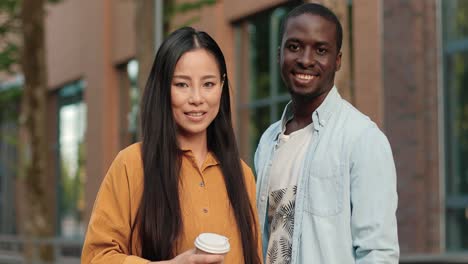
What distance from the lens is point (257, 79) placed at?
54.3ft

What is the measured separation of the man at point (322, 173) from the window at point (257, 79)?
11846 millimetres

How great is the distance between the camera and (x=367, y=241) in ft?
10.4

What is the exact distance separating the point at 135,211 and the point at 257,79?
1353 centimetres

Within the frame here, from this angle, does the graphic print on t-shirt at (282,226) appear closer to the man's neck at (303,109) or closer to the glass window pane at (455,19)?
the man's neck at (303,109)

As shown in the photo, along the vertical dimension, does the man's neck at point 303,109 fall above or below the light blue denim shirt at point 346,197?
above

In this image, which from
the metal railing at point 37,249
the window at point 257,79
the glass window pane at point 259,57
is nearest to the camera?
the metal railing at point 37,249

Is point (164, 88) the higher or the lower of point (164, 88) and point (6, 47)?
the lower

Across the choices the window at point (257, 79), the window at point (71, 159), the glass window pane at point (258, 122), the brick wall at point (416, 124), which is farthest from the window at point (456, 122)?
the window at point (71, 159)

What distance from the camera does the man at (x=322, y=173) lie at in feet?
10.5

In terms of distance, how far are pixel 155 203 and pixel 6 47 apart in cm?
1222

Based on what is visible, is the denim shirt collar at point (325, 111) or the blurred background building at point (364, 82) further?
the blurred background building at point (364, 82)

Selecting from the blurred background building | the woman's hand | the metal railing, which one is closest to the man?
the woman's hand

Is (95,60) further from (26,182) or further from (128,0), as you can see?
(26,182)

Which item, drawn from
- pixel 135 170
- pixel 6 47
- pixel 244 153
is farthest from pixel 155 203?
pixel 244 153
